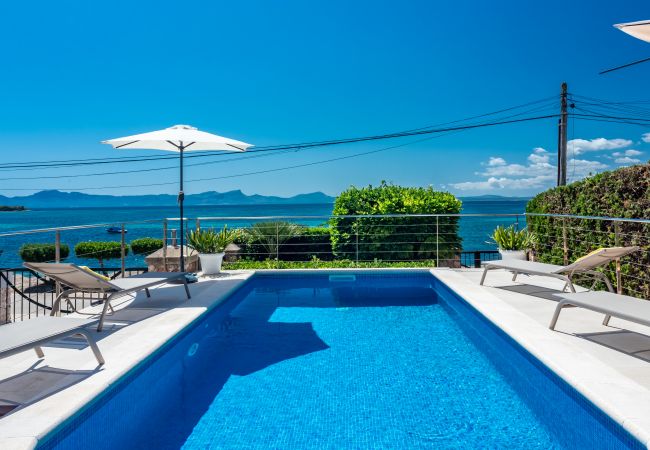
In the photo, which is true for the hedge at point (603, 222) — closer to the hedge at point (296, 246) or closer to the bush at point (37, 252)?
the hedge at point (296, 246)

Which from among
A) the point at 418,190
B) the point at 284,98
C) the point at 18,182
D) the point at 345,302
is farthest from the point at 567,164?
the point at 18,182

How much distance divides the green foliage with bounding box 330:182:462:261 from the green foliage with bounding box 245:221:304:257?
1597 mm

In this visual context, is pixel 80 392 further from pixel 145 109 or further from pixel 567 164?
pixel 145 109

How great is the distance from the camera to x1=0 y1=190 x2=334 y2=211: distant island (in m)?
104

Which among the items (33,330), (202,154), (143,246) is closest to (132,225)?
(202,154)

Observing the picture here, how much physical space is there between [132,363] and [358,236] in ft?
21.7

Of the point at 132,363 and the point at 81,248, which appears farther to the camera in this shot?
the point at 81,248

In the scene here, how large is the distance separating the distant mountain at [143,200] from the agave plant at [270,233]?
94473 mm

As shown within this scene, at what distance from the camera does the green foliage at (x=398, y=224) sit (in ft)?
30.4

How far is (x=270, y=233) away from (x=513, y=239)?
5311 mm

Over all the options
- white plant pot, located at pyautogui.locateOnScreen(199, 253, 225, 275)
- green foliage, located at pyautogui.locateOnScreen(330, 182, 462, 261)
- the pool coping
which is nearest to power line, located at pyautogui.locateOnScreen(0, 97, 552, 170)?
green foliage, located at pyautogui.locateOnScreen(330, 182, 462, 261)

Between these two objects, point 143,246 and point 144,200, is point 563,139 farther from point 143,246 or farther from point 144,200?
point 144,200

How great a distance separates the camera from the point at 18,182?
38.9 meters

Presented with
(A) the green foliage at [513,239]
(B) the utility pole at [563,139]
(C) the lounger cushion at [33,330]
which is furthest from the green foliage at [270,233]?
(B) the utility pole at [563,139]
